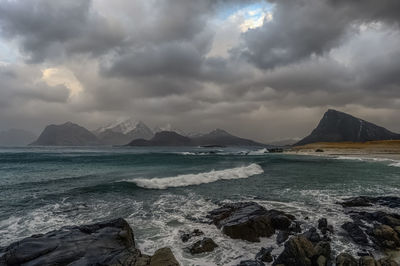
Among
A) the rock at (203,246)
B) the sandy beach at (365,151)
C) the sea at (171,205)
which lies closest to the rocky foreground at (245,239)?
the rock at (203,246)

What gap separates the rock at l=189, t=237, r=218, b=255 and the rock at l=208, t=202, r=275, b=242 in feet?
5.12

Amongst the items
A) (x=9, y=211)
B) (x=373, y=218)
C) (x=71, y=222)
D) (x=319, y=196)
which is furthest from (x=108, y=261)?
(x=319, y=196)

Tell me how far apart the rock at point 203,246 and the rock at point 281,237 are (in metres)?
3.25

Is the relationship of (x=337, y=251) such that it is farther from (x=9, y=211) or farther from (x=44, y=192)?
(x=44, y=192)

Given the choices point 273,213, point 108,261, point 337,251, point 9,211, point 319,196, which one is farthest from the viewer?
point 319,196

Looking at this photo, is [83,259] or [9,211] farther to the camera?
[9,211]

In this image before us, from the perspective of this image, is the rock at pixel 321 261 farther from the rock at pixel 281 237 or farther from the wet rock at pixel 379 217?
the wet rock at pixel 379 217

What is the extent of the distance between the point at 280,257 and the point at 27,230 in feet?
46.7

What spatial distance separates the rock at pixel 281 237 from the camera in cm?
1063

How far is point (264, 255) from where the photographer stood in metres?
9.07

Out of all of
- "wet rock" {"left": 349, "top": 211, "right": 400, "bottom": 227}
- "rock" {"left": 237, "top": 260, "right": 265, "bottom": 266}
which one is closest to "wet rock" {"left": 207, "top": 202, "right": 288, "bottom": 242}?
"rock" {"left": 237, "top": 260, "right": 265, "bottom": 266}

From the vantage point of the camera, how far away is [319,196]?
19328 millimetres

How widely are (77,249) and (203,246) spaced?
5469 mm

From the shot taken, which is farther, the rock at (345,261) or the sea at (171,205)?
the sea at (171,205)
